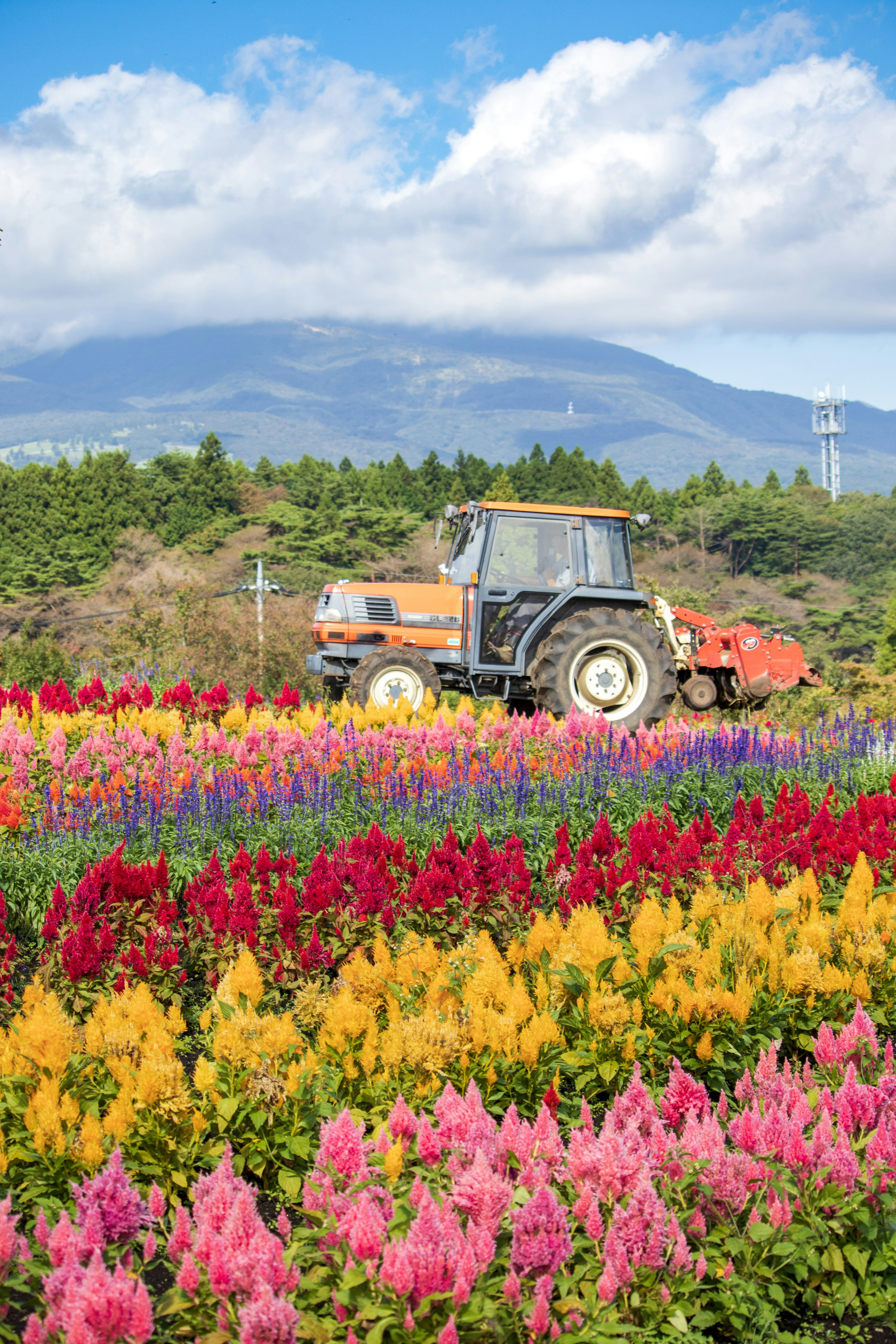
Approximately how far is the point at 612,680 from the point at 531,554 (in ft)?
4.50

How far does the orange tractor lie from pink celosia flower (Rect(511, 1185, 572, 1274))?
637 centimetres

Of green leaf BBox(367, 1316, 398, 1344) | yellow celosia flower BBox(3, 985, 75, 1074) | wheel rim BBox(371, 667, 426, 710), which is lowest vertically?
green leaf BBox(367, 1316, 398, 1344)

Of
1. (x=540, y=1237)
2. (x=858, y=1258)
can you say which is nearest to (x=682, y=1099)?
(x=858, y=1258)

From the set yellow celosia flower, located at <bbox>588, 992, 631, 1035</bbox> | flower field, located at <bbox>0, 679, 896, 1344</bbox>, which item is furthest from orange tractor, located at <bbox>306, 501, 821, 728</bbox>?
yellow celosia flower, located at <bbox>588, 992, 631, 1035</bbox>

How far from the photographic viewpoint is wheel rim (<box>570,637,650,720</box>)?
8703 millimetres

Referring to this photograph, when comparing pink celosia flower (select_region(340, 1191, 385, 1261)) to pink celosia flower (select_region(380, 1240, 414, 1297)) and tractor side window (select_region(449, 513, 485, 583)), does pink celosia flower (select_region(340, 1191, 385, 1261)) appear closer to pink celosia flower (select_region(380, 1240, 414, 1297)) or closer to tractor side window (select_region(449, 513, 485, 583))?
pink celosia flower (select_region(380, 1240, 414, 1297))

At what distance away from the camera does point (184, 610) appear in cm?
1497

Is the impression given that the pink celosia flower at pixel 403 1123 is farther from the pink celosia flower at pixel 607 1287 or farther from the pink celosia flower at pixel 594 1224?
the pink celosia flower at pixel 607 1287

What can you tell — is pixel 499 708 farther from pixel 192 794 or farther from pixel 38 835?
pixel 38 835

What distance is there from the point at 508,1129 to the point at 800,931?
1.70 m

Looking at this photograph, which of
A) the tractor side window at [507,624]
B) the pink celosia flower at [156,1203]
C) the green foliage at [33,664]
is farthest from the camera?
the green foliage at [33,664]

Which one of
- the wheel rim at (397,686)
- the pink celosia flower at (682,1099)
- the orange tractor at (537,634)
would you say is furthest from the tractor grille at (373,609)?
the pink celosia flower at (682,1099)

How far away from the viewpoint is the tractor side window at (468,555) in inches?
356

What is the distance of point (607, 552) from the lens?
9203mm
